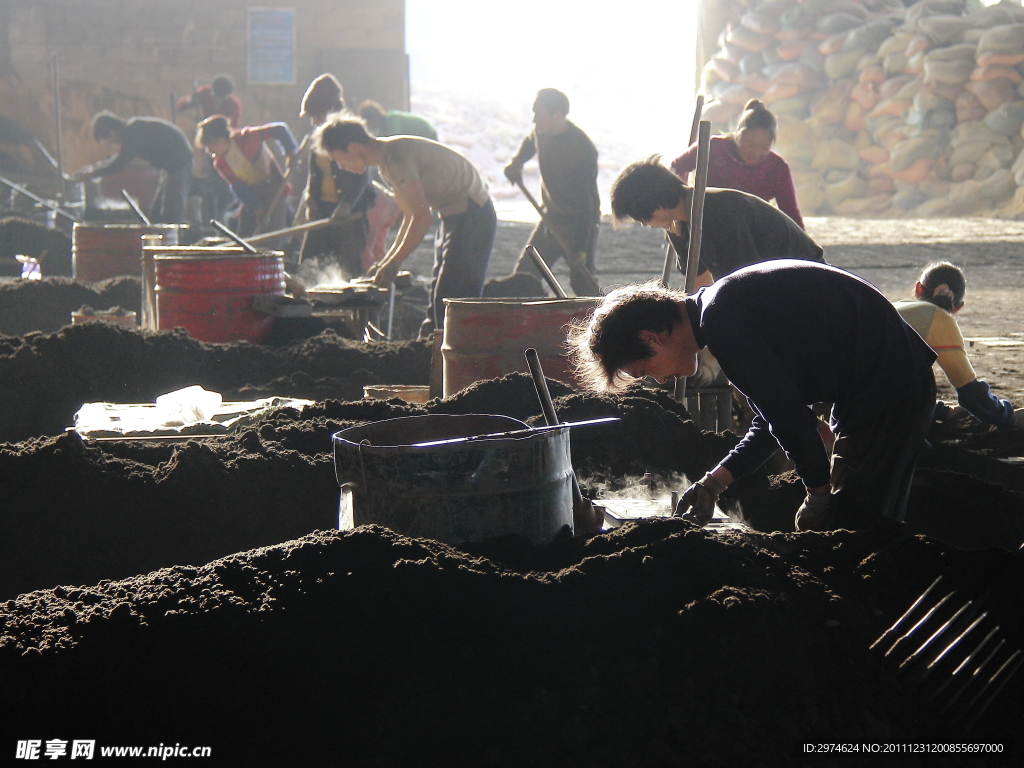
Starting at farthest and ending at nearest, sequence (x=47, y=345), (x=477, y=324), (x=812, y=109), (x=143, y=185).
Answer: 1. (x=812, y=109)
2. (x=143, y=185)
3. (x=47, y=345)
4. (x=477, y=324)

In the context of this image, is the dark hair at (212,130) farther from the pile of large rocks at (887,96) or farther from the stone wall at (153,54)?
the pile of large rocks at (887,96)

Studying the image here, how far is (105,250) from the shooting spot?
9.42 metres

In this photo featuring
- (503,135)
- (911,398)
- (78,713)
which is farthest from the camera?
(503,135)

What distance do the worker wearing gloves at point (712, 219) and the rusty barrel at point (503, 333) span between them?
2.01 ft

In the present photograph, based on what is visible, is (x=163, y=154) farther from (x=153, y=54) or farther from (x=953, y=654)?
(x=953, y=654)

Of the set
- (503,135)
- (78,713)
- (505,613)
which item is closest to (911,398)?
(505,613)

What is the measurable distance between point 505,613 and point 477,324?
2463 mm

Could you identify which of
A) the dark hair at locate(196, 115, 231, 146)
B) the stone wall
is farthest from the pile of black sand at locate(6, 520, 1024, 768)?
the stone wall

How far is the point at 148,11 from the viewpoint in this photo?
18750 mm

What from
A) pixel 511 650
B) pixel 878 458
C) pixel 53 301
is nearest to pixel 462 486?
pixel 511 650

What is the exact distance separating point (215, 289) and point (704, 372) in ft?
11.3

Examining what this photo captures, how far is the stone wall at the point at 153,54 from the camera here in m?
18.6

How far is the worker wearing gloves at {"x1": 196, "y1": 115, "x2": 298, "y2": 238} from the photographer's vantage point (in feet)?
34.2

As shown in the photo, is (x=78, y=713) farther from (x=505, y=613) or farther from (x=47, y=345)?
(x=47, y=345)
